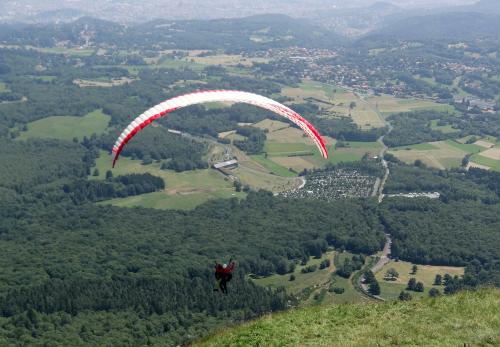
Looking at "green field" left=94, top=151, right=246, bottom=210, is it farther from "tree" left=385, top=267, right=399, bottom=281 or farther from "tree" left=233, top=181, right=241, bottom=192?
"tree" left=385, top=267, right=399, bottom=281

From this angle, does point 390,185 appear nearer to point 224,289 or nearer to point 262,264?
point 262,264

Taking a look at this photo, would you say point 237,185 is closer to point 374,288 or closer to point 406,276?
point 406,276

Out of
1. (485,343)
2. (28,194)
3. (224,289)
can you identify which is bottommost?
(28,194)

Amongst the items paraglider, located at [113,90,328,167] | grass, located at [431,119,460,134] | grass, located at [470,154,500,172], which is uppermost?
paraglider, located at [113,90,328,167]

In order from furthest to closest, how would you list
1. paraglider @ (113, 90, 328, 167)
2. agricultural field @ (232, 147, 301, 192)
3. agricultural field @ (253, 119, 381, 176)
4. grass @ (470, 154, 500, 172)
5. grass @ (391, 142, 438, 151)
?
grass @ (391, 142, 438, 151)
grass @ (470, 154, 500, 172)
agricultural field @ (253, 119, 381, 176)
agricultural field @ (232, 147, 301, 192)
paraglider @ (113, 90, 328, 167)

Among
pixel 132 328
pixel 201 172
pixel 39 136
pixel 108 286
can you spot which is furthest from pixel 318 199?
pixel 39 136

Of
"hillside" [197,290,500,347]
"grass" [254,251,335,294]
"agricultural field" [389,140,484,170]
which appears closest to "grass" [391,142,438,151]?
"agricultural field" [389,140,484,170]

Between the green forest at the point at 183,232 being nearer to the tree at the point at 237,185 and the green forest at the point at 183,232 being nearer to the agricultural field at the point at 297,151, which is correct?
the tree at the point at 237,185
